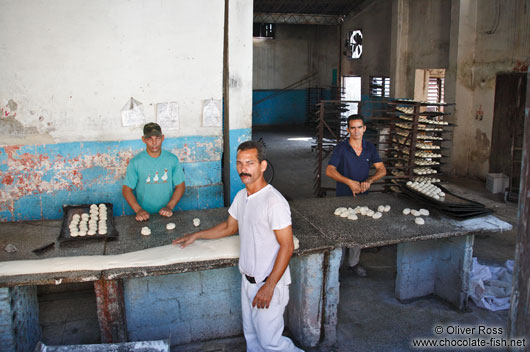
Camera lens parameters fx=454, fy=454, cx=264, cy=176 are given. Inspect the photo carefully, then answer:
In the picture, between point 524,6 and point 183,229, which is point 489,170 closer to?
point 524,6

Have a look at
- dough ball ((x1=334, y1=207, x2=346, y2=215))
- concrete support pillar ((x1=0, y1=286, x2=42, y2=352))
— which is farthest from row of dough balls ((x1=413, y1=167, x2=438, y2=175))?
concrete support pillar ((x1=0, y1=286, x2=42, y2=352))

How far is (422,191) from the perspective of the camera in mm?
4746

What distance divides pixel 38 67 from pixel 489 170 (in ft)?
29.4

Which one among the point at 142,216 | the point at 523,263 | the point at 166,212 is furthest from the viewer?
the point at 166,212

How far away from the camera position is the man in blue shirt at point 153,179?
4238mm

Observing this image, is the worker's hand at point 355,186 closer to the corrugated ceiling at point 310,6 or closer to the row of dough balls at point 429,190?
the row of dough balls at point 429,190

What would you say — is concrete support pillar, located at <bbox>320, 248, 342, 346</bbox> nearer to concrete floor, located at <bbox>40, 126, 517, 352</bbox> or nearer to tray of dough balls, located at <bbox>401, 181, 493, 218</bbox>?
concrete floor, located at <bbox>40, 126, 517, 352</bbox>

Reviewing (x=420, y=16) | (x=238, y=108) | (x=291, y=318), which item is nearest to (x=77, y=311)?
(x=291, y=318)

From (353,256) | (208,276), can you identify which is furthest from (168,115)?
(353,256)

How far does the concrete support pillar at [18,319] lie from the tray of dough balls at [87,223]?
1.73 ft

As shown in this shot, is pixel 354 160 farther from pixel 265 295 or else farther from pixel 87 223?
pixel 87 223

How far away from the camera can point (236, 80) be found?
555 cm

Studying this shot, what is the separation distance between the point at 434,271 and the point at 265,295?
2.47 m

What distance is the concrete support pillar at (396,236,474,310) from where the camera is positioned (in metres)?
4.41
